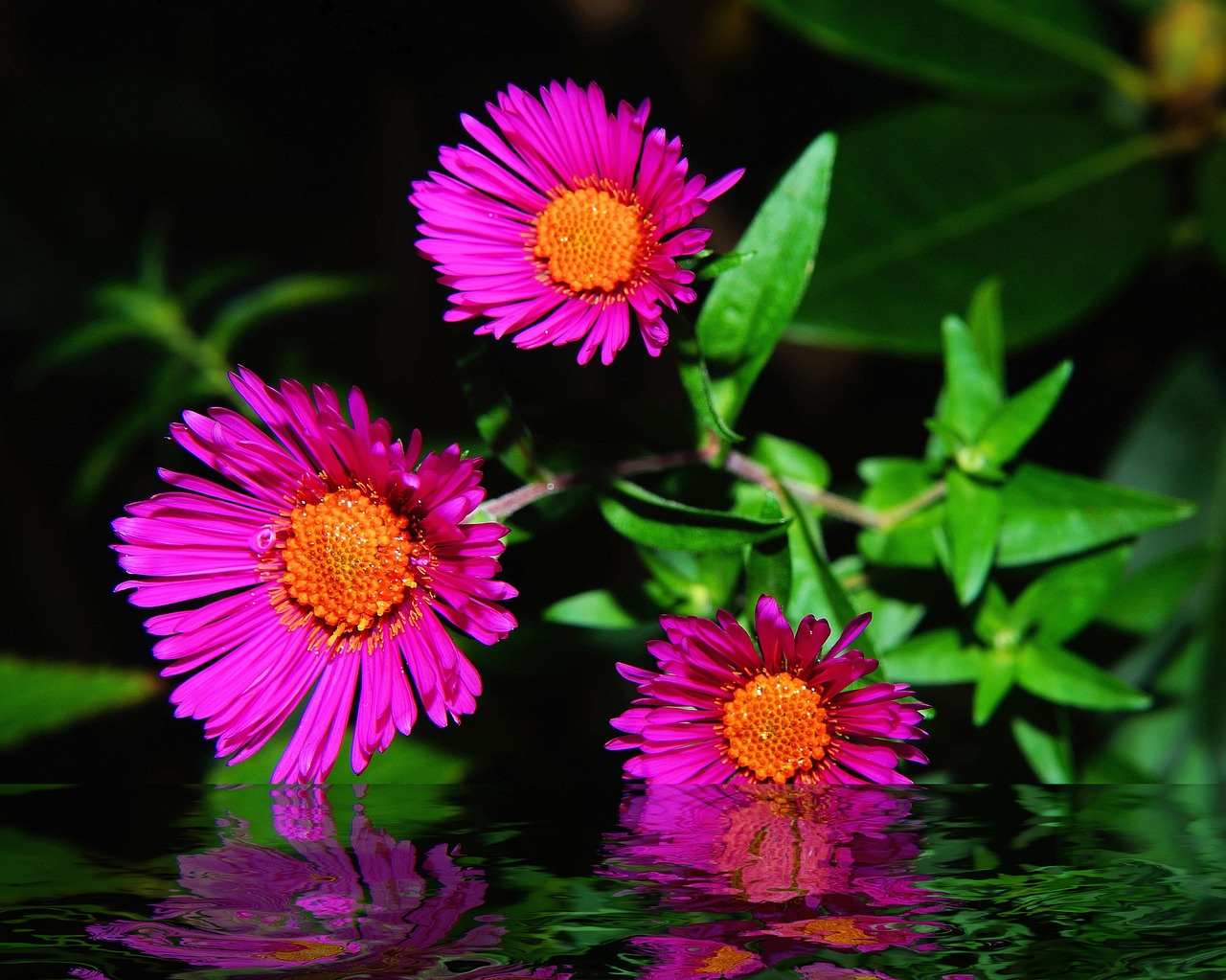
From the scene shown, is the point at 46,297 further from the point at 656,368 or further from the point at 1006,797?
the point at 1006,797

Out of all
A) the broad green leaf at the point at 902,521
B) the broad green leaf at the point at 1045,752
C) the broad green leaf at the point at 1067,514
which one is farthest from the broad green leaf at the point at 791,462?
the broad green leaf at the point at 1045,752

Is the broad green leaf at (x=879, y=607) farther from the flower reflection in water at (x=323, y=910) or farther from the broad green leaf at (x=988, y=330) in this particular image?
the flower reflection in water at (x=323, y=910)

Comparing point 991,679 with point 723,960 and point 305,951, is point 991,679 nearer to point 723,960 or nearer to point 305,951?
point 723,960

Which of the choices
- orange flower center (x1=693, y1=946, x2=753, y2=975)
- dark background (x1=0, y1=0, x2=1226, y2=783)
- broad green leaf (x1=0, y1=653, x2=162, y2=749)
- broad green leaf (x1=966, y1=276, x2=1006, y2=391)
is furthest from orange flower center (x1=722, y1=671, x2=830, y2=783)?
dark background (x1=0, y1=0, x2=1226, y2=783)

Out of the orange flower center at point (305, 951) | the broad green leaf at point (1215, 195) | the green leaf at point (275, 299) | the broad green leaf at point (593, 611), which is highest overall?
the broad green leaf at point (1215, 195)

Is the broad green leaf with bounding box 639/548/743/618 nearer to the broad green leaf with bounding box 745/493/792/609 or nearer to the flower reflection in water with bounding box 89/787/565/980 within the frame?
the broad green leaf with bounding box 745/493/792/609

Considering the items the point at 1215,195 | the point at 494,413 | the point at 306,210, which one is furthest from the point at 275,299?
the point at 1215,195

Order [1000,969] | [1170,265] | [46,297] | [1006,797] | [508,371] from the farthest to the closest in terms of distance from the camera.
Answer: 1. [46,297]
2. [1170,265]
3. [508,371]
4. [1006,797]
5. [1000,969]

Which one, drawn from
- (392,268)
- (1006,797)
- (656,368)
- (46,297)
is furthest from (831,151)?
(46,297)
